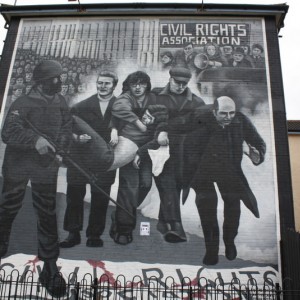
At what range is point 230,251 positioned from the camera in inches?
415

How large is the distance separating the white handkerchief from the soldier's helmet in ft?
13.1

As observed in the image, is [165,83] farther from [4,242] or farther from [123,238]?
[4,242]

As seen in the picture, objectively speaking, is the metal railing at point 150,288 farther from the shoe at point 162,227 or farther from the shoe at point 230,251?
the shoe at point 162,227

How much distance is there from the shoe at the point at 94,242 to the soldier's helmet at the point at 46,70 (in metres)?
5.24

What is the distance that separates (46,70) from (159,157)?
4.63 meters

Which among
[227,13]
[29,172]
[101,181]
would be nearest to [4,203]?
[29,172]

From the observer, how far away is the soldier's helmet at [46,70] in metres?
12.6

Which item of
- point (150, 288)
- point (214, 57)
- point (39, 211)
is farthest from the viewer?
point (214, 57)

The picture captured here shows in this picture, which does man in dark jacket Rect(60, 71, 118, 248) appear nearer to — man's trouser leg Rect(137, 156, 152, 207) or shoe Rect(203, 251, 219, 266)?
man's trouser leg Rect(137, 156, 152, 207)

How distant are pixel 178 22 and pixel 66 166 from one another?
19.7 ft

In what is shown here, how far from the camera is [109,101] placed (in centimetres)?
1221

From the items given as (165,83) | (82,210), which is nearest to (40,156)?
(82,210)

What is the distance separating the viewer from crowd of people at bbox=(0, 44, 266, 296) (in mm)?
10906

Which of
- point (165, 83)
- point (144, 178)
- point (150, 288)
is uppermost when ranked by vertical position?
point (165, 83)
